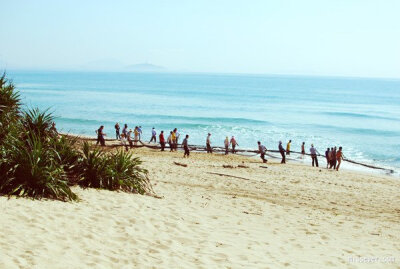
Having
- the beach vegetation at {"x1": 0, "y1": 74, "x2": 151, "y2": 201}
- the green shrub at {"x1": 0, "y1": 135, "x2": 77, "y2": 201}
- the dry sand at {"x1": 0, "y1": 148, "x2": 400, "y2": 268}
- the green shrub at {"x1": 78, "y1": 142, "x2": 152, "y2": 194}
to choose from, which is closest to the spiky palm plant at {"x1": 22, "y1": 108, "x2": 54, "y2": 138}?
the beach vegetation at {"x1": 0, "y1": 74, "x2": 151, "y2": 201}

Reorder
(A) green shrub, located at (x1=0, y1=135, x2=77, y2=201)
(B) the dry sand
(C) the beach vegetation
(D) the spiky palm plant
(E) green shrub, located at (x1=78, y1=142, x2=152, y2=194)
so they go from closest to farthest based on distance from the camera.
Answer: (B) the dry sand
(A) green shrub, located at (x1=0, y1=135, x2=77, y2=201)
(C) the beach vegetation
(E) green shrub, located at (x1=78, y1=142, x2=152, y2=194)
(D) the spiky palm plant

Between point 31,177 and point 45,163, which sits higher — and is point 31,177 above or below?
below

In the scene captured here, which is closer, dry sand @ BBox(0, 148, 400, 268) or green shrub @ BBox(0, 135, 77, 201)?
dry sand @ BBox(0, 148, 400, 268)

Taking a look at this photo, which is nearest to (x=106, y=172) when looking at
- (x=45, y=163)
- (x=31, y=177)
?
(x=45, y=163)

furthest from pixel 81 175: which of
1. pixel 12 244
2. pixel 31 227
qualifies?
pixel 12 244

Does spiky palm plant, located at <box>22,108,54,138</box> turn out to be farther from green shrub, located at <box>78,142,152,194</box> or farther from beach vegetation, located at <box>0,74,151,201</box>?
green shrub, located at <box>78,142,152,194</box>

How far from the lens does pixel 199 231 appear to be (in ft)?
27.0

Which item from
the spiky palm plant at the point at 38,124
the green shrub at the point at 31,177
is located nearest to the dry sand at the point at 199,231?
the green shrub at the point at 31,177

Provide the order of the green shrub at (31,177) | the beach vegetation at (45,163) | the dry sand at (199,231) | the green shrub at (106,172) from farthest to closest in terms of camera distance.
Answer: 1. the green shrub at (106,172)
2. the beach vegetation at (45,163)
3. the green shrub at (31,177)
4. the dry sand at (199,231)

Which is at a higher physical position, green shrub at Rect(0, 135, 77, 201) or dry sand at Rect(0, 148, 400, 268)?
green shrub at Rect(0, 135, 77, 201)

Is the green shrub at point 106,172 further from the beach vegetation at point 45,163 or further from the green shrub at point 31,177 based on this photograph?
the green shrub at point 31,177

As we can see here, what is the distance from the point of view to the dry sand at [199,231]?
633 cm

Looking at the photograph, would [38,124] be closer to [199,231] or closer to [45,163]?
[45,163]

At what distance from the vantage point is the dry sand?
633 cm
